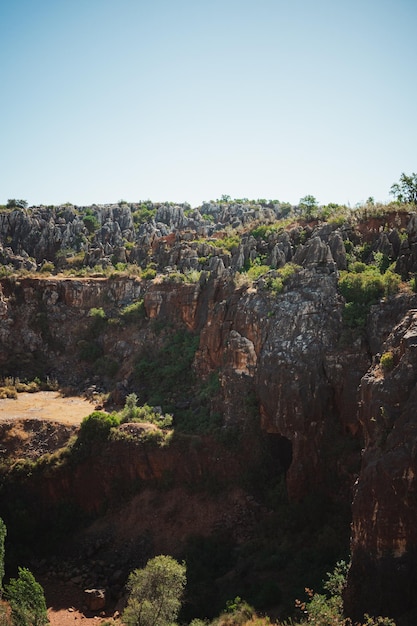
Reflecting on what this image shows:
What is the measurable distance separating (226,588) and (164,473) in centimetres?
732

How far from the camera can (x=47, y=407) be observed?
31234mm

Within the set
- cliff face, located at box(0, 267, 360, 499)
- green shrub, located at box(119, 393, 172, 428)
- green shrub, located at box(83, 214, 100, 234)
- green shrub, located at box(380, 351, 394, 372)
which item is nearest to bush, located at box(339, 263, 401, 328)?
cliff face, located at box(0, 267, 360, 499)

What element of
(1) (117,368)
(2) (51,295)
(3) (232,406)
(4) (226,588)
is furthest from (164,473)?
(2) (51,295)

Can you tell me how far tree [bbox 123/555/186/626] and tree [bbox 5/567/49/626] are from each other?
3.23m

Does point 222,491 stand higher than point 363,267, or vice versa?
point 363,267

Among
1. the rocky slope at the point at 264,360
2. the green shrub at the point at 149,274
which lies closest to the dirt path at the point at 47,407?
the rocky slope at the point at 264,360

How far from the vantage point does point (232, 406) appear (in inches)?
1053

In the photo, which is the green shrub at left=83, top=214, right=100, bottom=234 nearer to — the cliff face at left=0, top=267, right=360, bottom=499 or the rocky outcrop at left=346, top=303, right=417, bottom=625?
the cliff face at left=0, top=267, right=360, bottom=499

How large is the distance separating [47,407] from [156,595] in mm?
16249

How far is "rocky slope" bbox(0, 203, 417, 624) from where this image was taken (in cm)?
1394

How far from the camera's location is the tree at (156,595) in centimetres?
1742

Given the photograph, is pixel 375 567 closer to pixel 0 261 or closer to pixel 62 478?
pixel 62 478

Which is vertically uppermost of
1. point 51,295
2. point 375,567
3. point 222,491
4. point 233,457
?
point 51,295

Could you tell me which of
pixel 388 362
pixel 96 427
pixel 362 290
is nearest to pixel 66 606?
pixel 96 427
